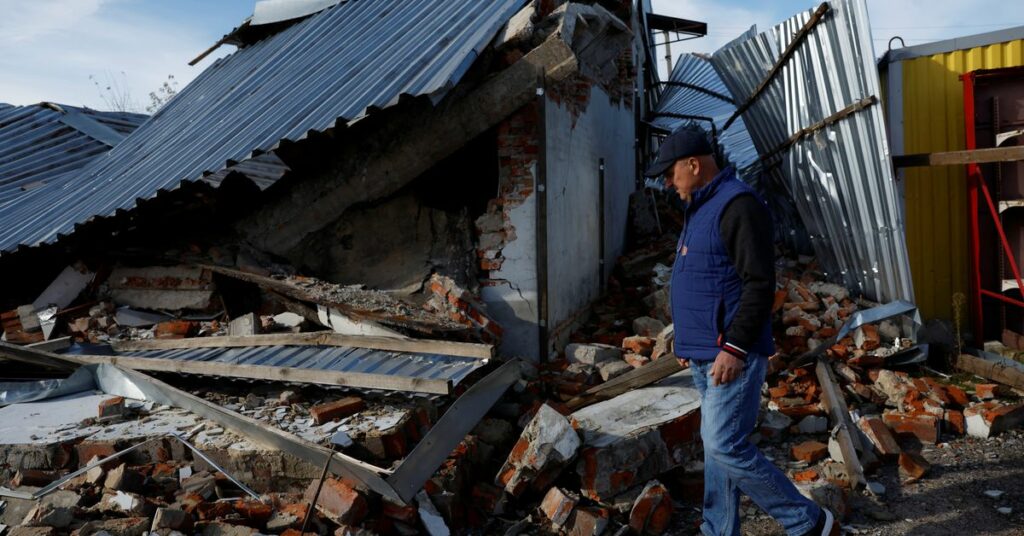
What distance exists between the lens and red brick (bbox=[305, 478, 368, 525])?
10.4 feet

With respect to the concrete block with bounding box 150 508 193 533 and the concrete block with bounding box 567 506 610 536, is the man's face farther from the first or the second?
the concrete block with bounding box 150 508 193 533

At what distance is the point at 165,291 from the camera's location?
5.50 m

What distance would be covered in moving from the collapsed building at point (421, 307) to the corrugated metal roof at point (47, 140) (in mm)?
1234

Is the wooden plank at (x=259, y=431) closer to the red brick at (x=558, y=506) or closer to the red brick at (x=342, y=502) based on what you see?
the red brick at (x=342, y=502)

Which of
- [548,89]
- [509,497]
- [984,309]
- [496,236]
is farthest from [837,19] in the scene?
[509,497]

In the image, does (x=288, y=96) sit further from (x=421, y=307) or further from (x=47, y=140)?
(x=47, y=140)

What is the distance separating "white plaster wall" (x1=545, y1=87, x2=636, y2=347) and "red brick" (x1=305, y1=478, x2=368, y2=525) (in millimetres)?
→ 2886

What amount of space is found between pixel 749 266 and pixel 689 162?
538mm

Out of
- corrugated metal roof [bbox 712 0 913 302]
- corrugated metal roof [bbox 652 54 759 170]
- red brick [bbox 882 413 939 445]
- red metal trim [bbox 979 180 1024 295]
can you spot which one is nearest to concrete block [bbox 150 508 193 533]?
red brick [bbox 882 413 939 445]

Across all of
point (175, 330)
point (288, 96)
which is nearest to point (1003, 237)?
point (288, 96)

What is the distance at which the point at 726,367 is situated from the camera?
2.72 metres

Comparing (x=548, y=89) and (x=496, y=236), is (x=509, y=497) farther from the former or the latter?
(x=548, y=89)

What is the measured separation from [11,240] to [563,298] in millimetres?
4717

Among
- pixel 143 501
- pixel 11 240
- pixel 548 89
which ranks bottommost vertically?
pixel 143 501
